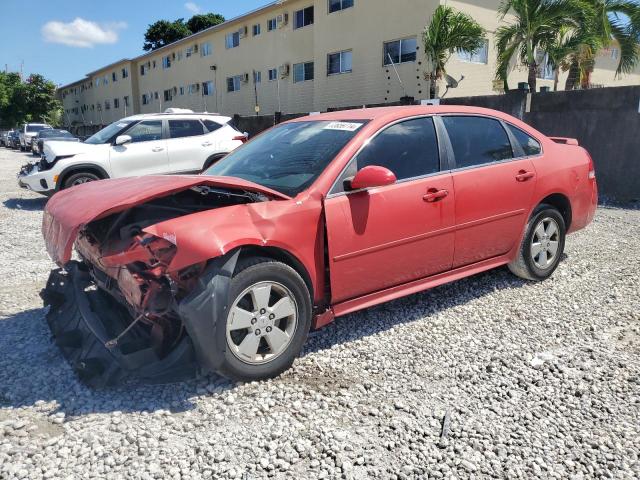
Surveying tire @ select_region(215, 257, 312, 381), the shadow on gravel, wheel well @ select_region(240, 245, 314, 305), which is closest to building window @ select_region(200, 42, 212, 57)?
the shadow on gravel

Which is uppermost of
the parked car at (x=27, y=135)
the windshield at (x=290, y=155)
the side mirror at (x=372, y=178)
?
the parked car at (x=27, y=135)

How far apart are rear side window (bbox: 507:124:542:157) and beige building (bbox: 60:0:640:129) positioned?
541 inches

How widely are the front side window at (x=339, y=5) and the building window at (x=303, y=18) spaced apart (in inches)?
81.4

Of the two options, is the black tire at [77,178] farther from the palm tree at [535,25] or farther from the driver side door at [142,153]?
the palm tree at [535,25]

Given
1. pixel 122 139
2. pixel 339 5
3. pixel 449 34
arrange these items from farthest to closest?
1. pixel 339 5
2. pixel 449 34
3. pixel 122 139

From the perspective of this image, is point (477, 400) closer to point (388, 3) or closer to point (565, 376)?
point (565, 376)

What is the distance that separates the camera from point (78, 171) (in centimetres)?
918

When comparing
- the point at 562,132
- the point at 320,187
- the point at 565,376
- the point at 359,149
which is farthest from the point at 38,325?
the point at 562,132

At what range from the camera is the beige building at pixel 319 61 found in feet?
61.0

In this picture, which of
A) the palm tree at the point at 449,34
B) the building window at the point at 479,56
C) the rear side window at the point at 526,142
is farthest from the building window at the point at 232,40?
the rear side window at the point at 526,142

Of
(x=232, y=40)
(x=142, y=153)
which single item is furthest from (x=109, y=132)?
(x=232, y=40)

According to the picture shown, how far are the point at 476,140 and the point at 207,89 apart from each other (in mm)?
31419

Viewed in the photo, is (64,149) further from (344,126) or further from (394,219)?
(394,219)

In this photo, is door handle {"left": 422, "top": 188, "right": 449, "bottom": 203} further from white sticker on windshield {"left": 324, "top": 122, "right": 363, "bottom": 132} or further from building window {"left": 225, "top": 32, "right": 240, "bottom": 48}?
building window {"left": 225, "top": 32, "right": 240, "bottom": 48}
